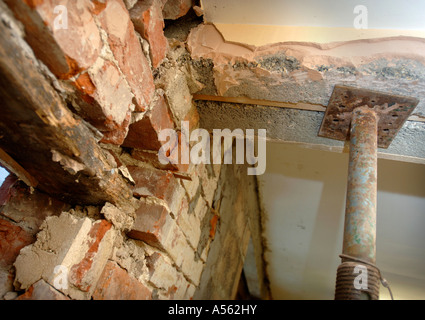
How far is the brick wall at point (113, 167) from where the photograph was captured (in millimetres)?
674

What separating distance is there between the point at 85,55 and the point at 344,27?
2.99 ft

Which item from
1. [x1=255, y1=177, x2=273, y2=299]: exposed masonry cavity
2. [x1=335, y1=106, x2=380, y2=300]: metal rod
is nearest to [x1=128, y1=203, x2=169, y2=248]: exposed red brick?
[x1=335, y1=106, x2=380, y2=300]: metal rod

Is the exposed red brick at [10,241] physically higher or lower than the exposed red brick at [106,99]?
lower

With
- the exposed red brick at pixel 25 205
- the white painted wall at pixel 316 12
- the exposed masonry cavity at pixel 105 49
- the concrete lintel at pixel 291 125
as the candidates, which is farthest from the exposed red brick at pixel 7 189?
the white painted wall at pixel 316 12

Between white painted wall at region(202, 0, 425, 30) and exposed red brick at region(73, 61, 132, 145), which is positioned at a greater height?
white painted wall at region(202, 0, 425, 30)

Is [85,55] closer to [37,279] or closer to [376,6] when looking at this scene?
[37,279]

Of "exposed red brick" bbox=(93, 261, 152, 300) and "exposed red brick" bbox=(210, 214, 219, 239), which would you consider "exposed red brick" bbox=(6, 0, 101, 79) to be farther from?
"exposed red brick" bbox=(210, 214, 219, 239)

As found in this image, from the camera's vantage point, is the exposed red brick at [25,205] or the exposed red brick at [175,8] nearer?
the exposed red brick at [25,205]

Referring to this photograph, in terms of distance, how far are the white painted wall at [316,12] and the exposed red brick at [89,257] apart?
0.87 meters

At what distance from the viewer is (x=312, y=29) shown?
1.10 metres

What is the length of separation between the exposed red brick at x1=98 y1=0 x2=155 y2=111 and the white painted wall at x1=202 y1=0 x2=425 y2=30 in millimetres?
395

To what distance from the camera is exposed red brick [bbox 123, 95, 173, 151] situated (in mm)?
999

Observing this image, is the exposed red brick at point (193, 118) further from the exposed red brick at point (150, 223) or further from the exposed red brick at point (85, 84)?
the exposed red brick at point (85, 84)
